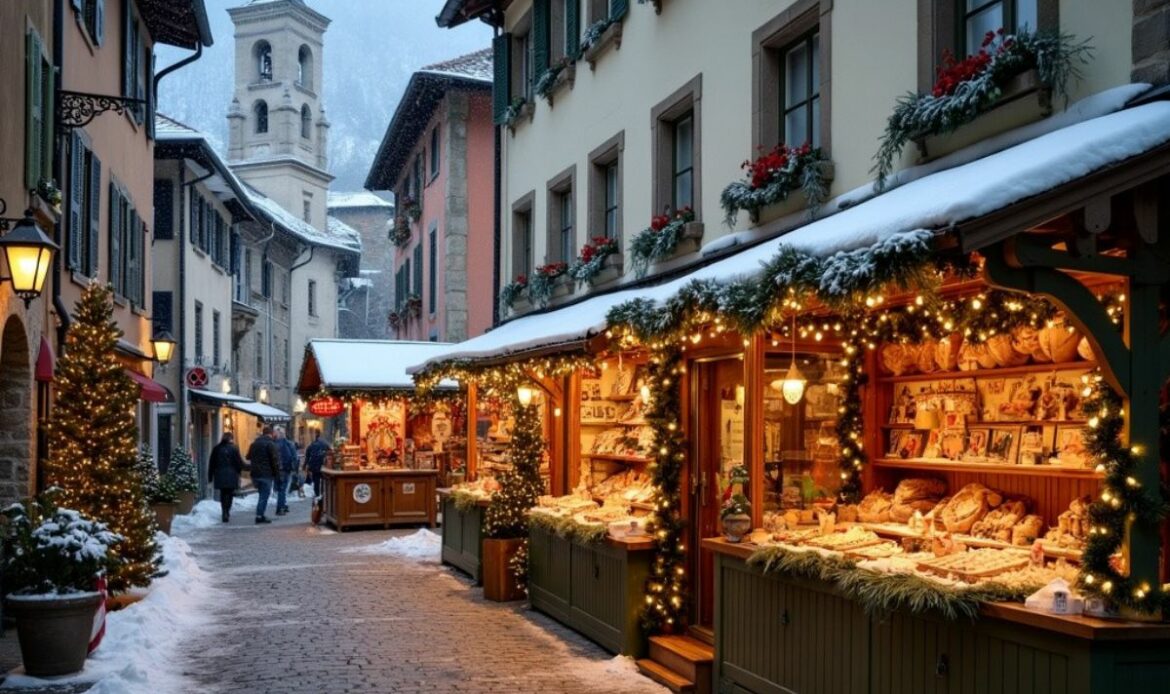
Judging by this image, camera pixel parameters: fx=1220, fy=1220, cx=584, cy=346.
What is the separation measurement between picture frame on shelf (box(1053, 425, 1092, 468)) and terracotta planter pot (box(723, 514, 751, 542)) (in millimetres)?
2184

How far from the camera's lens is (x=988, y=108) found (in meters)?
7.34

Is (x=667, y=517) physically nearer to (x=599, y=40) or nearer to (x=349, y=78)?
(x=599, y=40)

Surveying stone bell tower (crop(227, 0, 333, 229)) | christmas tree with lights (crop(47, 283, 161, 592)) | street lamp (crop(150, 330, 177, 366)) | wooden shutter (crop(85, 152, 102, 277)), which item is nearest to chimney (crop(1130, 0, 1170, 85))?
christmas tree with lights (crop(47, 283, 161, 592))

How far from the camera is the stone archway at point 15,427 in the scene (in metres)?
11.5

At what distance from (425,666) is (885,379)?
440 centimetres

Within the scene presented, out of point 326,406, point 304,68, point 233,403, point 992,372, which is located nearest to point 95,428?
point 992,372

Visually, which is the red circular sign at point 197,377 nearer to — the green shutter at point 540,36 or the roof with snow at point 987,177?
the green shutter at point 540,36

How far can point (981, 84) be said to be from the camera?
722 centimetres

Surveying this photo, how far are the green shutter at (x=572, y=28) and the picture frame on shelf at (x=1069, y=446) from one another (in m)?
9.27

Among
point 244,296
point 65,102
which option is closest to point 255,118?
point 244,296

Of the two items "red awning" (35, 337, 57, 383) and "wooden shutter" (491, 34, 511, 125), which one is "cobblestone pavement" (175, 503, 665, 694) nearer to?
"red awning" (35, 337, 57, 383)

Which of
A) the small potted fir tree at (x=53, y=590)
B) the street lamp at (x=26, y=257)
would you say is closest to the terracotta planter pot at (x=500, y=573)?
the small potted fir tree at (x=53, y=590)

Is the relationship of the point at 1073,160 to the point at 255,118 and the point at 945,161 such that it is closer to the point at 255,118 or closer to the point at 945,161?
the point at 945,161

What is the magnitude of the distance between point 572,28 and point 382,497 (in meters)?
10.5
